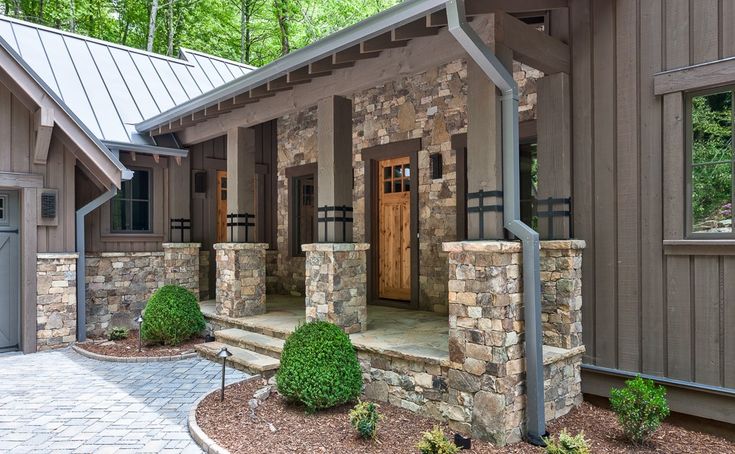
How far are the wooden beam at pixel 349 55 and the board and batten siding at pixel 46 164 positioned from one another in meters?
5.01

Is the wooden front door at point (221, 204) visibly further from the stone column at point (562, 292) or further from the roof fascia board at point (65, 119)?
the stone column at point (562, 292)

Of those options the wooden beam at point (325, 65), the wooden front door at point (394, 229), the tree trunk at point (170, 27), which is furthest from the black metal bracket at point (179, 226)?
the tree trunk at point (170, 27)

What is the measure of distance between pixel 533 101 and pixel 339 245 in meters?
3.03

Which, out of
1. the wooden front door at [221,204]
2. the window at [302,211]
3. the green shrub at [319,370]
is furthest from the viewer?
the window at [302,211]

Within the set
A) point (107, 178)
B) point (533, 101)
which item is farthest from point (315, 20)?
point (533, 101)

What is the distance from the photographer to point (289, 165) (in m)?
10.0

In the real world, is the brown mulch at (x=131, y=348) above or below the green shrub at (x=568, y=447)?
below

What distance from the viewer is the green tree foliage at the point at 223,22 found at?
1661cm

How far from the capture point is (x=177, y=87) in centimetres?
1020

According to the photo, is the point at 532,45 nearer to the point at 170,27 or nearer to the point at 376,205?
the point at 376,205

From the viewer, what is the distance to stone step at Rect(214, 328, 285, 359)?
19.6ft

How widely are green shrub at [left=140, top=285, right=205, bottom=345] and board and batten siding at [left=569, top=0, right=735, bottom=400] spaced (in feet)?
17.8

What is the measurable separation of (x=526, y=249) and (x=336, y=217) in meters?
2.54

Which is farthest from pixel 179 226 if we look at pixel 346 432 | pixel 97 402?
pixel 346 432
